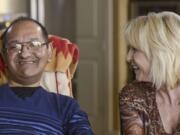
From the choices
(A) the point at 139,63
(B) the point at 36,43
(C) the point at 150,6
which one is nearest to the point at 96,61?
(C) the point at 150,6

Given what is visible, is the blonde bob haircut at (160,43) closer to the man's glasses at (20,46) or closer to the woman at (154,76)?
the woman at (154,76)

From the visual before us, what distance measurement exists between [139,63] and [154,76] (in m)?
0.07

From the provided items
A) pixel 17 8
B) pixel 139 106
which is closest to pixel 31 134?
pixel 139 106

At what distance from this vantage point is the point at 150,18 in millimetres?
1583

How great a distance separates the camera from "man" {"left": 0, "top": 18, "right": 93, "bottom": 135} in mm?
1642

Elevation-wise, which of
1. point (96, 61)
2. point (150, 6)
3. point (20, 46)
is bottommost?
point (96, 61)

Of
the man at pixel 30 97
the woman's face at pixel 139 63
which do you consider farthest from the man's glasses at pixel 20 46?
the woman's face at pixel 139 63

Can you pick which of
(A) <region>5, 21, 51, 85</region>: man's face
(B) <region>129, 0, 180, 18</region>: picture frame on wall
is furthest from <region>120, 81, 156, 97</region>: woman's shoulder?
(B) <region>129, 0, 180, 18</region>: picture frame on wall

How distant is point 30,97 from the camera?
1.71 m

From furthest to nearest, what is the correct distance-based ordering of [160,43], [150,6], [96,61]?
[96,61] → [150,6] → [160,43]

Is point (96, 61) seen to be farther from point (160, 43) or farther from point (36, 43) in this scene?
point (160, 43)

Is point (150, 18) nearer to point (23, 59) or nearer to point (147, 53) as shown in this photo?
point (147, 53)

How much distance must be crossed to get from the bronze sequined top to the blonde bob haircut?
0.22 ft

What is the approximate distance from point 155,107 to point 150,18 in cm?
32
